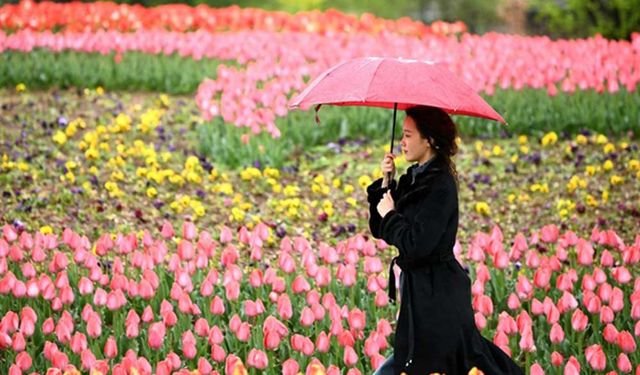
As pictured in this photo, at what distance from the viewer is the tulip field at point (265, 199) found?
12.7 ft

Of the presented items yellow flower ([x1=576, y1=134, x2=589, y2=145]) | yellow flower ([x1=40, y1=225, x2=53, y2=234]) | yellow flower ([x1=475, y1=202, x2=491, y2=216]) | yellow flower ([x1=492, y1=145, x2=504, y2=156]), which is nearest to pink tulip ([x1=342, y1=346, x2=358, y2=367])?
yellow flower ([x1=40, y1=225, x2=53, y2=234])

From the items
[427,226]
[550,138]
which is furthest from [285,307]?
[550,138]

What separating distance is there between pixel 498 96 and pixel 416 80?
4664 mm

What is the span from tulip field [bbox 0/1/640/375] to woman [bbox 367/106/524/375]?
11.4 inches

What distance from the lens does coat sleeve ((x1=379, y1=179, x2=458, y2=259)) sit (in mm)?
3096

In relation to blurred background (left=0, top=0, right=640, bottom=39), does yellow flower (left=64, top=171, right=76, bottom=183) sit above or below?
below

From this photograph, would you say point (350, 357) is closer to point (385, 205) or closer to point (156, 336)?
point (385, 205)

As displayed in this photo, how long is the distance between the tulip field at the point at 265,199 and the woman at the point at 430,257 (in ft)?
0.95

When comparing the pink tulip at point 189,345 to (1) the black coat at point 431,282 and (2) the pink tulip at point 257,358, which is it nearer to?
(2) the pink tulip at point 257,358

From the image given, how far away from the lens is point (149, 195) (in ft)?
19.4

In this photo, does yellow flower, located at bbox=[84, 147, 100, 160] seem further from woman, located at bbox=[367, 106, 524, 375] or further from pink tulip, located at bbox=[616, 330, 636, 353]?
pink tulip, located at bbox=[616, 330, 636, 353]

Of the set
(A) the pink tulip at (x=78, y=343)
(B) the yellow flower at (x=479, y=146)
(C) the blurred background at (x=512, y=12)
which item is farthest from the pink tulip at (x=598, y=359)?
(C) the blurred background at (x=512, y=12)

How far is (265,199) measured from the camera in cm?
640

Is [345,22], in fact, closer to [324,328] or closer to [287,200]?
[287,200]
